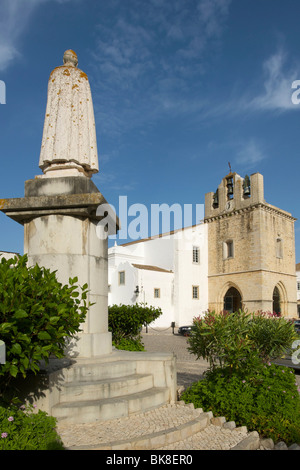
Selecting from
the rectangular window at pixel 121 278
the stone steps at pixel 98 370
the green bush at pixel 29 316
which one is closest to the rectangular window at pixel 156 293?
the rectangular window at pixel 121 278

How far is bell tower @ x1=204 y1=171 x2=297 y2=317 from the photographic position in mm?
33781

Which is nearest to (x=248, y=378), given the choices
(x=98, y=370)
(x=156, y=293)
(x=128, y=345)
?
(x=98, y=370)

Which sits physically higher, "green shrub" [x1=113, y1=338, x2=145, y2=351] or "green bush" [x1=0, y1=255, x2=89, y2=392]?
"green bush" [x1=0, y1=255, x2=89, y2=392]

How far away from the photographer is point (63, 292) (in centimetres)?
416

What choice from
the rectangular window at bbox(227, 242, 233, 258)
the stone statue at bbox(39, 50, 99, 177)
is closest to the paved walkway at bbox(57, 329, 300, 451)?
the stone statue at bbox(39, 50, 99, 177)

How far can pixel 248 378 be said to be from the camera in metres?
5.64

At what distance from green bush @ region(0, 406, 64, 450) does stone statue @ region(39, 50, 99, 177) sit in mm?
4111

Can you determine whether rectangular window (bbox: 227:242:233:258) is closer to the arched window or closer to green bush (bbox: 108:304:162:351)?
the arched window

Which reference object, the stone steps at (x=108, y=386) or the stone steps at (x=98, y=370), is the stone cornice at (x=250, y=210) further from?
the stone steps at (x=98, y=370)

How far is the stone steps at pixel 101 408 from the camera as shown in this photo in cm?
469
